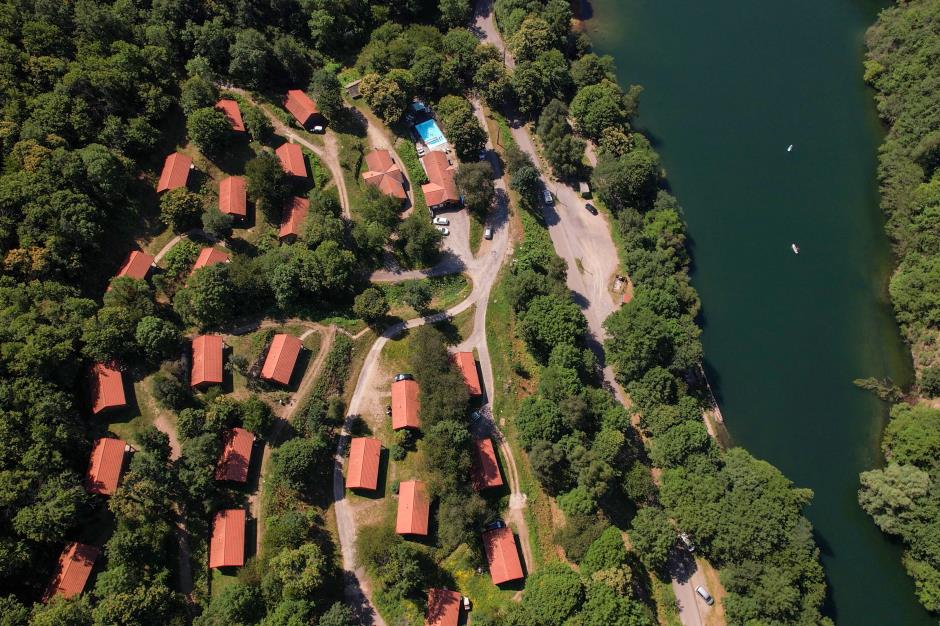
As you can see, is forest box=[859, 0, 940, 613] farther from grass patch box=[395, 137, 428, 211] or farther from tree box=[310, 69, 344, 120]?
tree box=[310, 69, 344, 120]

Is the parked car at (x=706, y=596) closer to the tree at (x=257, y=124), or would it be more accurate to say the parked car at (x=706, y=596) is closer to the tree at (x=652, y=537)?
the tree at (x=652, y=537)

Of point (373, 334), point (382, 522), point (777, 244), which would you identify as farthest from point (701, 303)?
point (382, 522)

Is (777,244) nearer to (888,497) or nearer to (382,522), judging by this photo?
(888,497)

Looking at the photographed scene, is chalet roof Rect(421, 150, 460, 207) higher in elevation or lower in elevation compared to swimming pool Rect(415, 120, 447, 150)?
lower

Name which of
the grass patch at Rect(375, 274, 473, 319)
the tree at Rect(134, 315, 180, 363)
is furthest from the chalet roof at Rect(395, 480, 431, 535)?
the tree at Rect(134, 315, 180, 363)

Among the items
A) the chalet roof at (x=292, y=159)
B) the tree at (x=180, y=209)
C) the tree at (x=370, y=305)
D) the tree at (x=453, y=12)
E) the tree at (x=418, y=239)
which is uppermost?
the tree at (x=453, y=12)

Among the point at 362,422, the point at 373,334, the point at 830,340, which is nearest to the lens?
the point at 362,422

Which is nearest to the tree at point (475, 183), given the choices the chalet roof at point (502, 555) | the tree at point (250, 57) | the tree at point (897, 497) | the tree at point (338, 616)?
the tree at point (250, 57)
